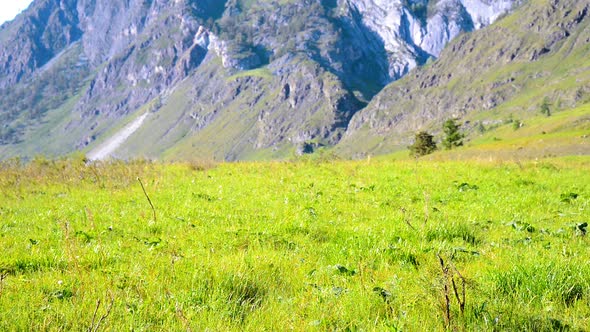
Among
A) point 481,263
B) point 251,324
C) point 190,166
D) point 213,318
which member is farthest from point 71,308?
point 190,166

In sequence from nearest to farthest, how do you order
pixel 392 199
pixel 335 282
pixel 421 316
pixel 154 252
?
pixel 421 316
pixel 335 282
pixel 154 252
pixel 392 199

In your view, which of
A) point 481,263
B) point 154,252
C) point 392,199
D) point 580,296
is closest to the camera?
Answer: point 580,296

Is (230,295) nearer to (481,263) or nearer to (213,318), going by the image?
(213,318)

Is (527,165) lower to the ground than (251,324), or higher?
lower

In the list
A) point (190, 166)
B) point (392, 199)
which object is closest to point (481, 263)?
point (392, 199)

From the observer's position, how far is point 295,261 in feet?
22.8

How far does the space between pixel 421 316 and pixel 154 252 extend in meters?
4.74

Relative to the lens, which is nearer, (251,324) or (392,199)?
(251,324)

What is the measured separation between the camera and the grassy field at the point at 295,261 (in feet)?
15.1

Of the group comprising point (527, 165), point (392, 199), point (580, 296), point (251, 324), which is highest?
point (251, 324)

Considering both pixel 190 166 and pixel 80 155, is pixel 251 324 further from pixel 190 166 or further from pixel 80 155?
pixel 80 155

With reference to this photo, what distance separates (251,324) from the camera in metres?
4.62

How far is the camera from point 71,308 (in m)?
4.71

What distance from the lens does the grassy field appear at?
4613mm
